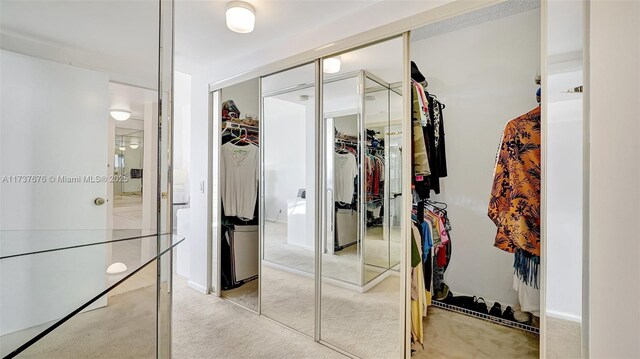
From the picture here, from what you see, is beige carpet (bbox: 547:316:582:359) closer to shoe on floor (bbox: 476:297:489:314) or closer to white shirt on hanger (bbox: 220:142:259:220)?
shoe on floor (bbox: 476:297:489:314)

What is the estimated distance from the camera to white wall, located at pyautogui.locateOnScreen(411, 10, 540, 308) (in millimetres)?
1793

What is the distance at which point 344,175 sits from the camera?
2145 millimetres

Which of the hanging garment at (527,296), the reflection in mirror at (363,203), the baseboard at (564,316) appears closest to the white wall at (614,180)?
the baseboard at (564,316)

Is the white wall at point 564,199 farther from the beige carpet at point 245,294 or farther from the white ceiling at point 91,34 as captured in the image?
the beige carpet at point 245,294

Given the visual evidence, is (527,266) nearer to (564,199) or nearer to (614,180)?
(564,199)

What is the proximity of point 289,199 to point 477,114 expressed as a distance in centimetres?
164

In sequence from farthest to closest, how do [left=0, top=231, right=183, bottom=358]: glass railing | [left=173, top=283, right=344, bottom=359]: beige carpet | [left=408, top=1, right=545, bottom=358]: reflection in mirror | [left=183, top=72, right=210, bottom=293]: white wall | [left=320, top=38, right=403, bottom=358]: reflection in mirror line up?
[left=183, top=72, right=210, bottom=293]: white wall → [left=173, top=283, right=344, bottom=359]: beige carpet → [left=320, top=38, right=403, bottom=358]: reflection in mirror → [left=408, top=1, right=545, bottom=358]: reflection in mirror → [left=0, top=231, right=183, bottom=358]: glass railing

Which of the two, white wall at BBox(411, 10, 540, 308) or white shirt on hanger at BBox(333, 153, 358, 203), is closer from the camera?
white wall at BBox(411, 10, 540, 308)

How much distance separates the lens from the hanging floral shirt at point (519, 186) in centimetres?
146

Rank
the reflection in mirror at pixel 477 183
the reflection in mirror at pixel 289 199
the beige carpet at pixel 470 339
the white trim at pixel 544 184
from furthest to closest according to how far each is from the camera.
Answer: the reflection in mirror at pixel 289 199 → the beige carpet at pixel 470 339 → the reflection in mirror at pixel 477 183 → the white trim at pixel 544 184

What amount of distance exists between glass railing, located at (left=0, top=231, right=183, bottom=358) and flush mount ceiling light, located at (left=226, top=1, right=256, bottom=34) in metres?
1.52

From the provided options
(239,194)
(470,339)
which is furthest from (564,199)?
(239,194)

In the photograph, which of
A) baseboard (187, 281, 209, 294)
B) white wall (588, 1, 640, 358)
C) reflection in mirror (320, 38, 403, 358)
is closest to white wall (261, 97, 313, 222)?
reflection in mirror (320, 38, 403, 358)

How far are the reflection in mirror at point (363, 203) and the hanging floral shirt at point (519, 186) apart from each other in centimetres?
59
